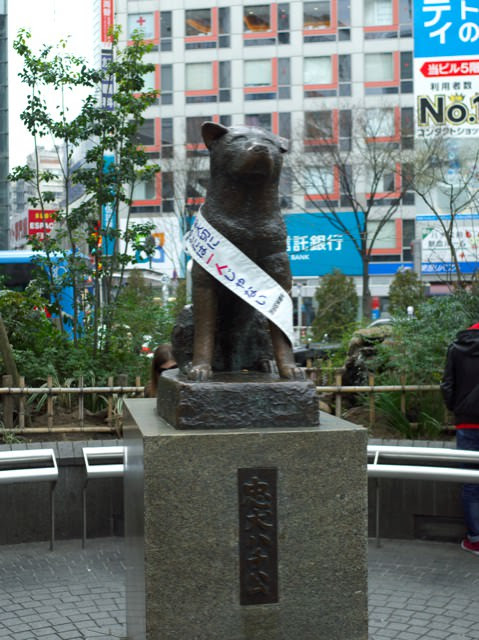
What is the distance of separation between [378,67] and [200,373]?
131ft

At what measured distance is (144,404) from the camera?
449 centimetres

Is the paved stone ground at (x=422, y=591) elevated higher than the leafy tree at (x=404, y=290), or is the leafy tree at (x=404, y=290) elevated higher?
the leafy tree at (x=404, y=290)

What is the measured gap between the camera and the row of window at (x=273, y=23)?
132 feet

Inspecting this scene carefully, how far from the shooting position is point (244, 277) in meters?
3.60

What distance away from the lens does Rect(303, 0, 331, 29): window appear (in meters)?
40.5

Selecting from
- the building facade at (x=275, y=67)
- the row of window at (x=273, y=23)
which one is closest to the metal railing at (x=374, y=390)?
the building facade at (x=275, y=67)

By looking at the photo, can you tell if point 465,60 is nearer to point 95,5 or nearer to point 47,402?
point 47,402

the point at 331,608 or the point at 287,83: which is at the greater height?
the point at 287,83

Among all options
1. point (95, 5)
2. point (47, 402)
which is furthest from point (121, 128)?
point (95, 5)

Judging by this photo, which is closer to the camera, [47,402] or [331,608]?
[331,608]

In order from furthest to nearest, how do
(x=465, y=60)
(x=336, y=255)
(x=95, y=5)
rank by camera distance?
(x=336, y=255) → (x=95, y=5) → (x=465, y=60)

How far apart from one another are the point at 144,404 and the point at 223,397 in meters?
1.25

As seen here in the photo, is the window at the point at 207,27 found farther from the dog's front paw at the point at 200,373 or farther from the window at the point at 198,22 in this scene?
the dog's front paw at the point at 200,373

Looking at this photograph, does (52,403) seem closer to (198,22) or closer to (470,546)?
Result: (470,546)
